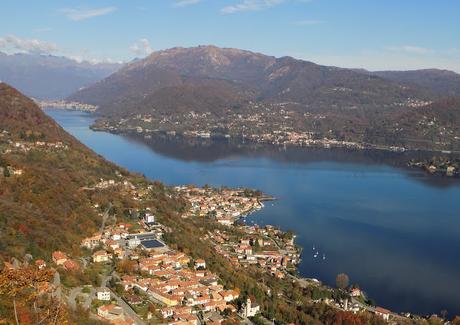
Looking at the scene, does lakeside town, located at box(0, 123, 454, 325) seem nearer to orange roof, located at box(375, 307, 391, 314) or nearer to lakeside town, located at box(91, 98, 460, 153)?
orange roof, located at box(375, 307, 391, 314)

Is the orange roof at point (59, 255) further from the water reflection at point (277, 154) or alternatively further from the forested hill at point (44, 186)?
the water reflection at point (277, 154)

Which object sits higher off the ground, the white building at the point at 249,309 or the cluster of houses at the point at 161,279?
the cluster of houses at the point at 161,279

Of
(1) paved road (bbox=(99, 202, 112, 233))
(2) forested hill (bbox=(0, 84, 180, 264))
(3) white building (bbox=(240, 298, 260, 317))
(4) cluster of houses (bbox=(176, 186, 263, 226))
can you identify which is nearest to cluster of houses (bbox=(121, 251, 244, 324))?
(3) white building (bbox=(240, 298, 260, 317))

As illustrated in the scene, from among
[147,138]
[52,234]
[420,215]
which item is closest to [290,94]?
[147,138]

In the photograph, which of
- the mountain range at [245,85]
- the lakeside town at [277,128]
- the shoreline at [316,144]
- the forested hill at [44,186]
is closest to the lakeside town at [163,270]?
the forested hill at [44,186]

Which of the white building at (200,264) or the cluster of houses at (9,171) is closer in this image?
the white building at (200,264)

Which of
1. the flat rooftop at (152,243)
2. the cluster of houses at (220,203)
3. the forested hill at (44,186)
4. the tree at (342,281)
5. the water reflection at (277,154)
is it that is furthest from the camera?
the water reflection at (277,154)

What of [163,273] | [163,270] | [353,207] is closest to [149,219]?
[163,270]
